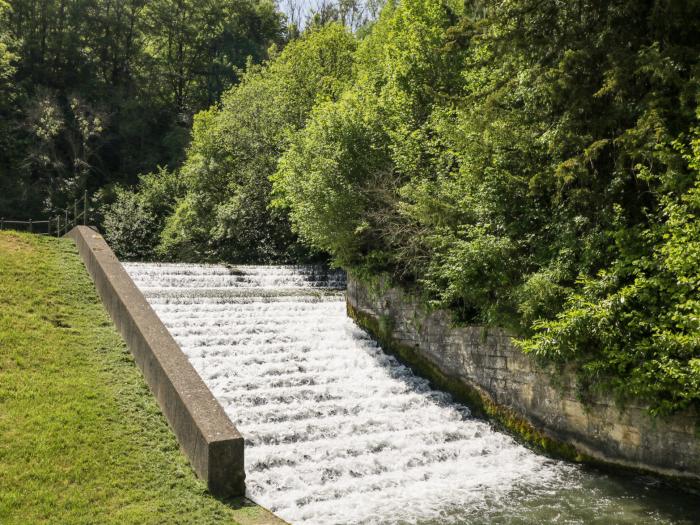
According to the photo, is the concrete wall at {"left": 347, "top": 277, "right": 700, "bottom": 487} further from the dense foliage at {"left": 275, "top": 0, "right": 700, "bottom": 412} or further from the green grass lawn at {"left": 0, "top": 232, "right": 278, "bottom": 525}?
the green grass lawn at {"left": 0, "top": 232, "right": 278, "bottom": 525}

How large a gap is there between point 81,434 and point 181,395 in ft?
3.61

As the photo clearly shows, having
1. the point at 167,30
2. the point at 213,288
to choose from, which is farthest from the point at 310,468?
the point at 167,30

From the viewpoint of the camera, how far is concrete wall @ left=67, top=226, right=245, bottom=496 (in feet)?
19.8

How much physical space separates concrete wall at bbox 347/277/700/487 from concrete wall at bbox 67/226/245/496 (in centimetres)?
450

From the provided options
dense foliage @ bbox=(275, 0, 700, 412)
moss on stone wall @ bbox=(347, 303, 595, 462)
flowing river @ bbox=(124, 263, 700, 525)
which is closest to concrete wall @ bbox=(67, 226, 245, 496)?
flowing river @ bbox=(124, 263, 700, 525)

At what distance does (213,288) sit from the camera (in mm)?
14820

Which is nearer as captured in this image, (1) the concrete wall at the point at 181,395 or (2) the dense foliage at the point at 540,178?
(1) the concrete wall at the point at 181,395

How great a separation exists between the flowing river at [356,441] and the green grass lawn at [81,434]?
41.2 inches

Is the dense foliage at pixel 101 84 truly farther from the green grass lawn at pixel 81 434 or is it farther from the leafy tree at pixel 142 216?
the green grass lawn at pixel 81 434

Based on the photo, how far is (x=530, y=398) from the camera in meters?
8.60

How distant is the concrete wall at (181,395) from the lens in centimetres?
603

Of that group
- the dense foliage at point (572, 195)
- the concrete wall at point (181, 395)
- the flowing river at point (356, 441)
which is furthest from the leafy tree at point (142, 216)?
the concrete wall at point (181, 395)

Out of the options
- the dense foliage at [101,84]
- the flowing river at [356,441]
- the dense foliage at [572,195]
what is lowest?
the flowing river at [356,441]

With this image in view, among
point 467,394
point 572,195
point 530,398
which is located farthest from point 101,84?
point 530,398
